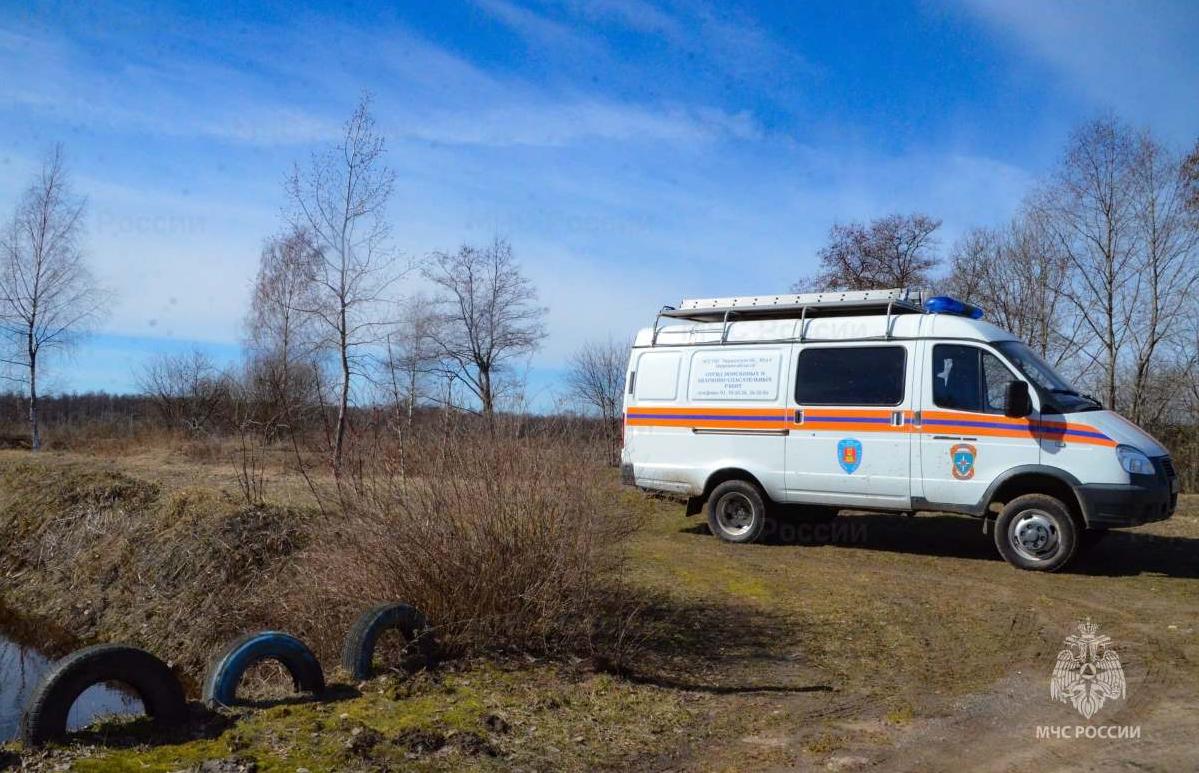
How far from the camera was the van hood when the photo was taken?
29.6 ft

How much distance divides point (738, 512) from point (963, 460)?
2.95 meters

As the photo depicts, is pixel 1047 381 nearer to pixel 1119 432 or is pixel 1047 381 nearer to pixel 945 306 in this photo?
pixel 1119 432

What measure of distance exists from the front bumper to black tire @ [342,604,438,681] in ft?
22.2

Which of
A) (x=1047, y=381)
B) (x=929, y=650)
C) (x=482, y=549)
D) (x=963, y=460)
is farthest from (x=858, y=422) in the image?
(x=482, y=549)

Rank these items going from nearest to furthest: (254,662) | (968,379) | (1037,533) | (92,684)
A: (92,684) → (254,662) → (1037,533) → (968,379)

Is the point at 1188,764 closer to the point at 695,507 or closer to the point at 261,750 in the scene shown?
the point at 261,750

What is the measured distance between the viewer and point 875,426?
10.2m

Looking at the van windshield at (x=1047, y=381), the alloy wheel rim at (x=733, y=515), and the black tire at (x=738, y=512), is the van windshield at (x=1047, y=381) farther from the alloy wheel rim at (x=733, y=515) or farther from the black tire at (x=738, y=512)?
the alloy wheel rim at (x=733, y=515)

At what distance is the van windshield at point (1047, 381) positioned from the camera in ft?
30.7

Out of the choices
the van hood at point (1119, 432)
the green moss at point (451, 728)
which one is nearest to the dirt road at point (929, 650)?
the green moss at point (451, 728)

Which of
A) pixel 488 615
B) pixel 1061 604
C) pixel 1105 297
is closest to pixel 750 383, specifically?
pixel 1061 604

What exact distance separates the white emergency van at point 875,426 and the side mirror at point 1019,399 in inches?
0.6

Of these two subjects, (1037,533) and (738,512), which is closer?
(1037,533)

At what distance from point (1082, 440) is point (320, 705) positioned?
7714 millimetres
